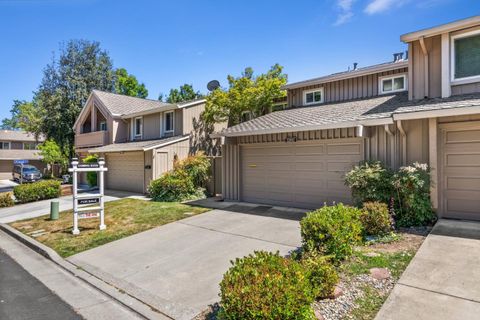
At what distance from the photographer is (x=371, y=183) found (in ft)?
25.0

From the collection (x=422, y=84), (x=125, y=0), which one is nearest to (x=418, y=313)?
(x=422, y=84)

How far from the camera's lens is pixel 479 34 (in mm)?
7730

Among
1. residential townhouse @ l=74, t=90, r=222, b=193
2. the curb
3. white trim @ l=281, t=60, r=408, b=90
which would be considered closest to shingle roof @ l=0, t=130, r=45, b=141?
residential townhouse @ l=74, t=90, r=222, b=193

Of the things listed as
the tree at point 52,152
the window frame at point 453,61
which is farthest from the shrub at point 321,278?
the tree at point 52,152

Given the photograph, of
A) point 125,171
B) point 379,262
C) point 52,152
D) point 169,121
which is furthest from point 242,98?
point 52,152

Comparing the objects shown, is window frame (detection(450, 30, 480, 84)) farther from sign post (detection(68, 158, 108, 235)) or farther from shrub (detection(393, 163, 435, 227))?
sign post (detection(68, 158, 108, 235))

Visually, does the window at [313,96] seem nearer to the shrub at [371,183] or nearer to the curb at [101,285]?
the shrub at [371,183]

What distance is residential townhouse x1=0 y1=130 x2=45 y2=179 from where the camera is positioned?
120 feet

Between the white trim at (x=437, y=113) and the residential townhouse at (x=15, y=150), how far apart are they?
41.5m

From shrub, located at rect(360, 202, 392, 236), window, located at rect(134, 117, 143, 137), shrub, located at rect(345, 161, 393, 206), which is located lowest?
shrub, located at rect(360, 202, 392, 236)

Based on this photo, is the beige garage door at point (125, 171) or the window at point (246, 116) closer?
the window at point (246, 116)

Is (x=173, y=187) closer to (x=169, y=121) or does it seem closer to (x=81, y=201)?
(x=81, y=201)

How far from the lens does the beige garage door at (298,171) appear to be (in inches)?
371

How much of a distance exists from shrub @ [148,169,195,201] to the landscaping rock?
398 inches
